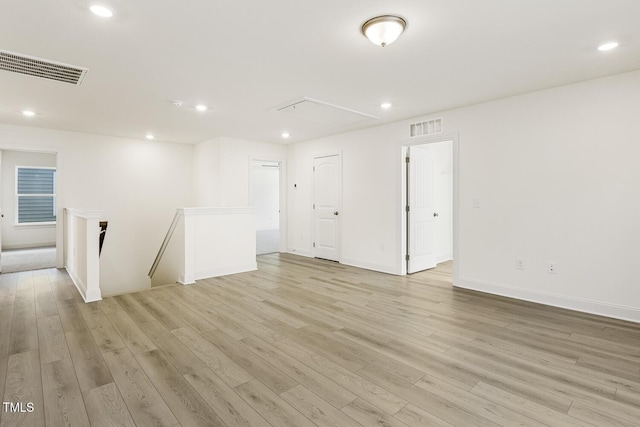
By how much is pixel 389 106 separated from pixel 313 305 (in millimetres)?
2840

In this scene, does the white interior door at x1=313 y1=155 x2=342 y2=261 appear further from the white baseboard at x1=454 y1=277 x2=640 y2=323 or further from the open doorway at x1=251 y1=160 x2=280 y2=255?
the open doorway at x1=251 y1=160 x2=280 y2=255

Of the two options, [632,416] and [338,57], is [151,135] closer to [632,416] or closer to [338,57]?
[338,57]

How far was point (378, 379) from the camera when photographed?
7.13ft

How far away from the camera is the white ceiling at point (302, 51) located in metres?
2.19

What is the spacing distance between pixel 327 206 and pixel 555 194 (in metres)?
3.82

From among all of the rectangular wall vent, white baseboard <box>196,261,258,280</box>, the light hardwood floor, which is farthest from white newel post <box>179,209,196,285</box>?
the rectangular wall vent

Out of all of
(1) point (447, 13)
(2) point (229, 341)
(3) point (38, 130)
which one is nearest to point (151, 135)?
(3) point (38, 130)

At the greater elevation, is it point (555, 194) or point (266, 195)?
point (266, 195)

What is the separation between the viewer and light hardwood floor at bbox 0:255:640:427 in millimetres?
1838

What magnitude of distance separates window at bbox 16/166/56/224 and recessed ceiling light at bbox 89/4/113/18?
8.31m

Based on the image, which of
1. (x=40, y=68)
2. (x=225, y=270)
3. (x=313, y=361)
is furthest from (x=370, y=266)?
Result: (x=40, y=68)

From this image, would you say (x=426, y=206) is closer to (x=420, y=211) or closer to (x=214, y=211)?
(x=420, y=211)

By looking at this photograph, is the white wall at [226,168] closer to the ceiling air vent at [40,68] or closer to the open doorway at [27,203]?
the ceiling air vent at [40,68]

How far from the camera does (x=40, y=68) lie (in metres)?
3.08
